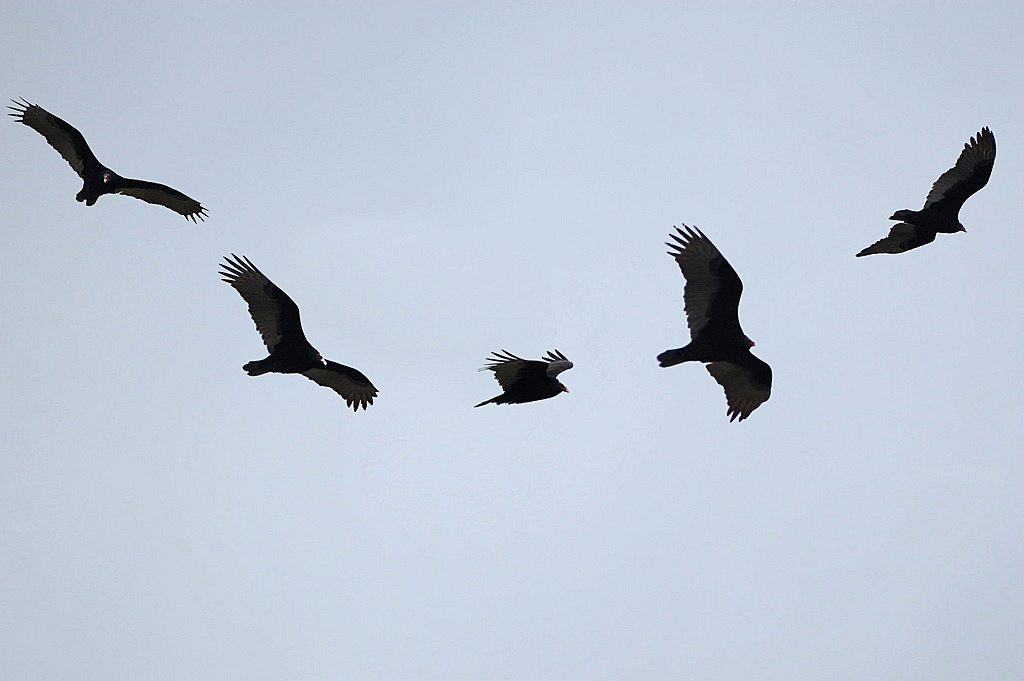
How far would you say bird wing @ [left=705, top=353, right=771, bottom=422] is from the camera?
2278cm

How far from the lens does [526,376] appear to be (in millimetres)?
22750

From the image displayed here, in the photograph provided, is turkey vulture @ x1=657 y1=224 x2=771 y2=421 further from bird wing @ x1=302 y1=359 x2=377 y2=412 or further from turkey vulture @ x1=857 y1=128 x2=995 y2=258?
bird wing @ x1=302 y1=359 x2=377 y2=412

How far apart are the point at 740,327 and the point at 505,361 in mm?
3978

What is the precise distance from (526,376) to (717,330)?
10.9ft

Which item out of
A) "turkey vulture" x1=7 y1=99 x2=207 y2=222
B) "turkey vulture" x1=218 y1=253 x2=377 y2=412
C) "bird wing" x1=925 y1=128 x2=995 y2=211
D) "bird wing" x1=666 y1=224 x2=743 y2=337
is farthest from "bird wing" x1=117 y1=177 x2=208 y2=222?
"bird wing" x1=925 y1=128 x2=995 y2=211

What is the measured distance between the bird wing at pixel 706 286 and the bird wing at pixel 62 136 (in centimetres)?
1209

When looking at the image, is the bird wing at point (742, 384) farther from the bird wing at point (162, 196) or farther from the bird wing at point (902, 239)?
the bird wing at point (162, 196)

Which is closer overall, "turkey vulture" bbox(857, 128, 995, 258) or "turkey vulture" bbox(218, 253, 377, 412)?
"turkey vulture" bbox(218, 253, 377, 412)

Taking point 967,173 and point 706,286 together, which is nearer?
point 706,286

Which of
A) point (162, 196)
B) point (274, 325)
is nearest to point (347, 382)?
point (274, 325)

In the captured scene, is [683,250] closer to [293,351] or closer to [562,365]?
[562,365]

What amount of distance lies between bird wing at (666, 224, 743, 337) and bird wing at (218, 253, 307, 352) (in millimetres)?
6745

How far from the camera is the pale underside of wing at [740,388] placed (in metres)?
22.8

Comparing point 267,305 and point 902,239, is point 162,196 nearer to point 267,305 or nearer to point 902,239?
point 267,305
